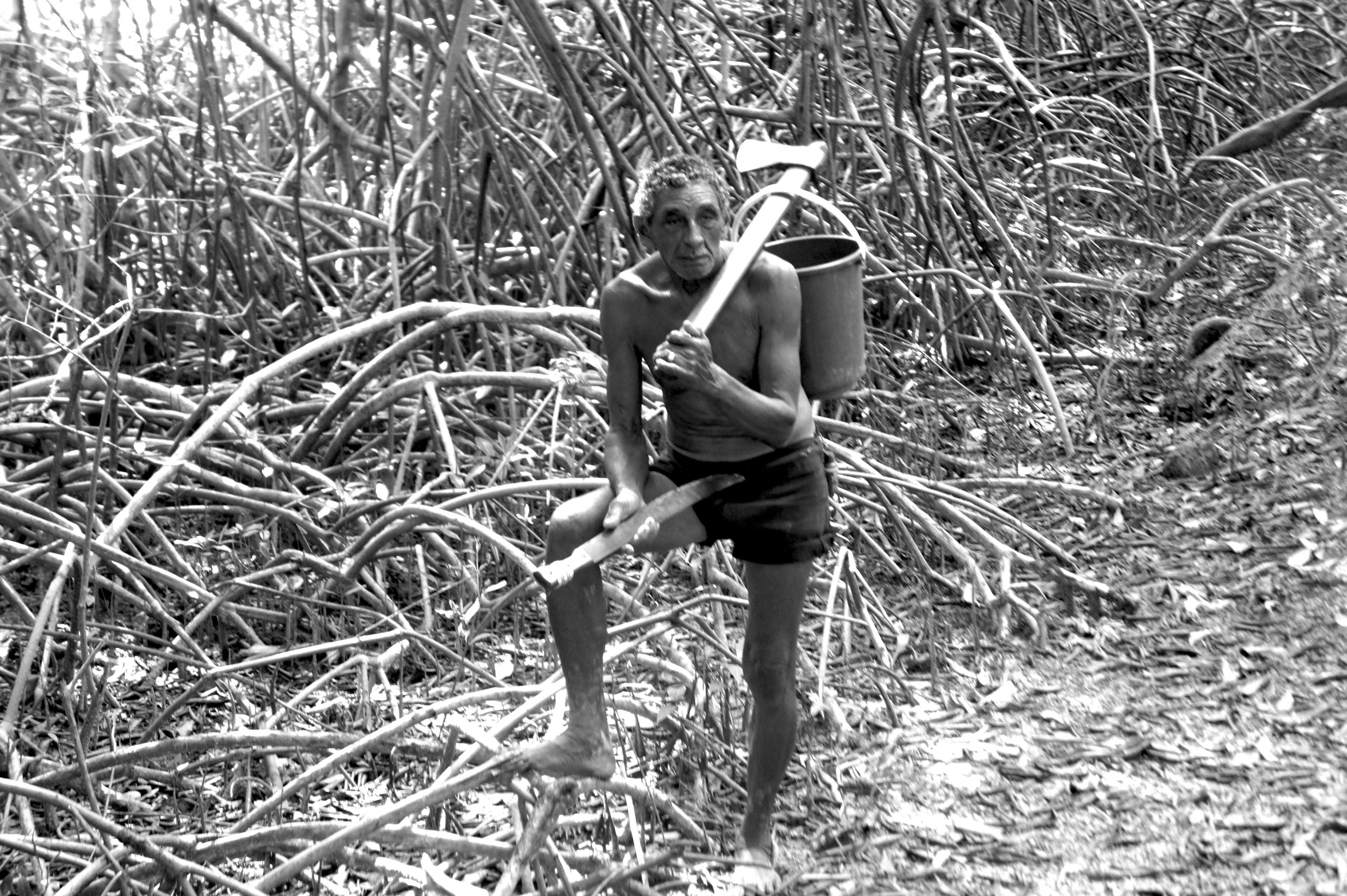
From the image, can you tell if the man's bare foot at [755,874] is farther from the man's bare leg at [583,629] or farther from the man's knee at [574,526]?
the man's knee at [574,526]

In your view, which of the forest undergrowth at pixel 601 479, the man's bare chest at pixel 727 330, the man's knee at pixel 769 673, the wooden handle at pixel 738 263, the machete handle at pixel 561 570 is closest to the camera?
the machete handle at pixel 561 570

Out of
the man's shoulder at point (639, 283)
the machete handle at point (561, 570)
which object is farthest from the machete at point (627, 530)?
the man's shoulder at point (639, 283)

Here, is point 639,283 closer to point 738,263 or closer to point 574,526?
point 738,263

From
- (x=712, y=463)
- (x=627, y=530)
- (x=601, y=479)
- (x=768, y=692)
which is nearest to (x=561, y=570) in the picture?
(x=627, y=530)

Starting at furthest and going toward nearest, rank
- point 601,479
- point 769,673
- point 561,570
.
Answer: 1. point 601,479
2. point 769,673
3. point 561,570

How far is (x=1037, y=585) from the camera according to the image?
3.04 meters

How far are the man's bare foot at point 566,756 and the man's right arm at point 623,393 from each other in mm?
354

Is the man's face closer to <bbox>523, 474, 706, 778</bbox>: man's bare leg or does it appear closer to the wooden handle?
the wooden handle

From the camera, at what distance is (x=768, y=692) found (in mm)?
1937

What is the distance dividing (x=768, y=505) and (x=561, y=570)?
0.42 m

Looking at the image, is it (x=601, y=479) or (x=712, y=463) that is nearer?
(x=712, y=463)

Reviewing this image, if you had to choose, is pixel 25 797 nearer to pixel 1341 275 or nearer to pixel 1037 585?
pixel 1037 585

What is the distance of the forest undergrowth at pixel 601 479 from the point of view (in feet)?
7.01

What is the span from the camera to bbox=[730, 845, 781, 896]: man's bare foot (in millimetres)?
1993
